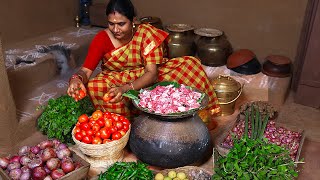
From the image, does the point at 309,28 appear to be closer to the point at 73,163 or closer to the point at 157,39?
the point at 157,39

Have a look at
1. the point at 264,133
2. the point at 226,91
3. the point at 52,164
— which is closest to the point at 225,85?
the point at 226,91

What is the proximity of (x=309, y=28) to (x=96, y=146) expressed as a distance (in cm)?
286

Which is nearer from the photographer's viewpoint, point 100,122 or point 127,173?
point 127,173

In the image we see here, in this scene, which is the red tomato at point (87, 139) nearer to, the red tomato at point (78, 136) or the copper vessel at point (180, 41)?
the red tomato at point (78, 136)

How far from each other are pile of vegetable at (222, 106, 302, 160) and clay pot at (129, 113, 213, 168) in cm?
31

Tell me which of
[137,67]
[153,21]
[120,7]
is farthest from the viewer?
Answer: [153,21]

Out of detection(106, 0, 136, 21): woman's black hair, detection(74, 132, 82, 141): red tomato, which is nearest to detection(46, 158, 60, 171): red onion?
detection(74, 132, 82, 141): red tomato

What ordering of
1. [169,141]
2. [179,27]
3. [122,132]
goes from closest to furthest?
[169,141] → [122,132] → [179,27]

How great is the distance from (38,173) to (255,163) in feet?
4.39

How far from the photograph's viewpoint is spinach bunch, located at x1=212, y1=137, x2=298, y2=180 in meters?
2.01

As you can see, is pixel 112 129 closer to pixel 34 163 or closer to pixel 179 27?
pixel 34 163

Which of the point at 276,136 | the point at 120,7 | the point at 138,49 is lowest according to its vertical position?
the point at 276,136

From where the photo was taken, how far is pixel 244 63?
4.38 m

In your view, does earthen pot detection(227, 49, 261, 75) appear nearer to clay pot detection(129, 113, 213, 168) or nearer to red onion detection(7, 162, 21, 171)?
clay pot detection(129, 113, 213, 168)
